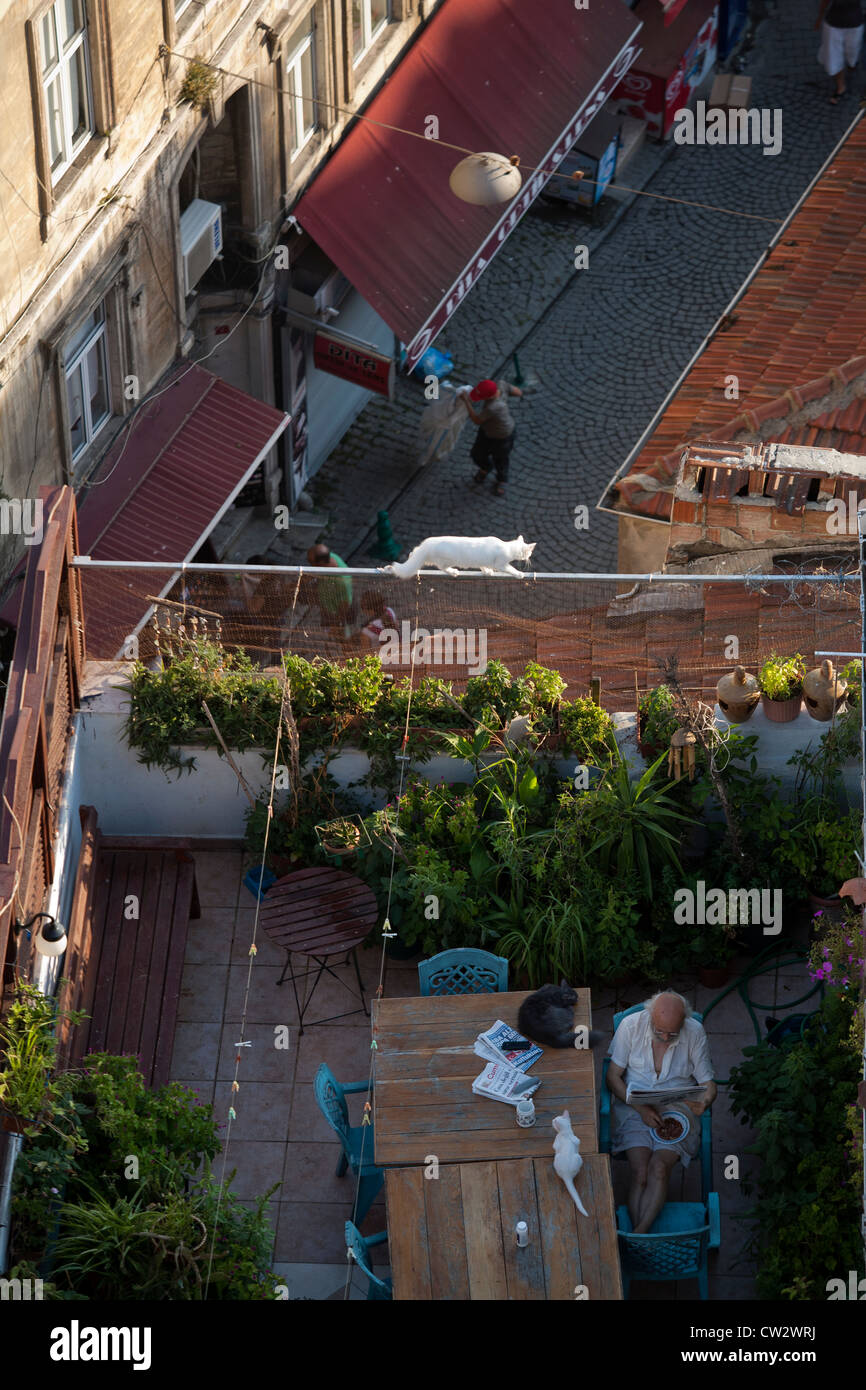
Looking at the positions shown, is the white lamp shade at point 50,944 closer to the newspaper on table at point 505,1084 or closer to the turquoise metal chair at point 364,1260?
the turquoise metal chair at point 364,1260

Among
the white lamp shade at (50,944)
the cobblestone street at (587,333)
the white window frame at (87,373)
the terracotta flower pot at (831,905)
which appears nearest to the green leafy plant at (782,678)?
the terracotta flower pot at (831,905)

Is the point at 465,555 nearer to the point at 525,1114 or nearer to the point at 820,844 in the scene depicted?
the point at 820,844

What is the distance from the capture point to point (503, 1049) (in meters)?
13.2

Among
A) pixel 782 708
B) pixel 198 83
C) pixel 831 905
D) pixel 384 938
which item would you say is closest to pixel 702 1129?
pixel 831 905

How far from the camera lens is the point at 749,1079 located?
43.5 feet

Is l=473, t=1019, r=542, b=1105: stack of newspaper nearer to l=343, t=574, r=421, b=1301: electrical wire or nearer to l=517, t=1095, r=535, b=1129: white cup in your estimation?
l=517, t=1095, r=535, b=1129: white cup

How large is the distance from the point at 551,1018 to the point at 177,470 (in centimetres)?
829

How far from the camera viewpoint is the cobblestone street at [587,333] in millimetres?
22844

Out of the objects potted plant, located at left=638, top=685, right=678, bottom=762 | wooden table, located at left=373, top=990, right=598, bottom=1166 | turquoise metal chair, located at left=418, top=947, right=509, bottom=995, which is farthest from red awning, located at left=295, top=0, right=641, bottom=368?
wooden table, located at left=373, top=990, right=598, bottom=1166

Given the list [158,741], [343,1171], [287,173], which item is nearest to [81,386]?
[287,173]

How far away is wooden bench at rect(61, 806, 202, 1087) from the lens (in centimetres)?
1377

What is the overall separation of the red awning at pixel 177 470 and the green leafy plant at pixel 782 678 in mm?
6478

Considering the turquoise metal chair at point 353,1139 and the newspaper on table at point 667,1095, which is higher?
the newspaper on table at point 667,1095

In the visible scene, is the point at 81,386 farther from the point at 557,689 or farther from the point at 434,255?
the point at 557,689
